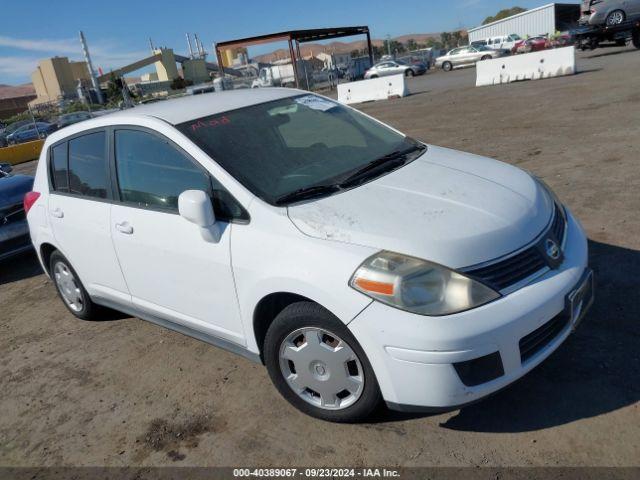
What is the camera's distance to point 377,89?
73.5 feet

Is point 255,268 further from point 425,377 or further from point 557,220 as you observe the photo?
point 557,220

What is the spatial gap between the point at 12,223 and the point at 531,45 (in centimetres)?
3635

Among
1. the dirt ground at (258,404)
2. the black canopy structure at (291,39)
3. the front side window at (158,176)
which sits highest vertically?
the black canopy structure at (291,39)

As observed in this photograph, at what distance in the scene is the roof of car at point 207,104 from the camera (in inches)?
135

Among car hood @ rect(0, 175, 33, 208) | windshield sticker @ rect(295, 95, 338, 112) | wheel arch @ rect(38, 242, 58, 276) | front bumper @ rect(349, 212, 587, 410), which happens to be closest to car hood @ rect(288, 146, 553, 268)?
front bumper @ rect(349, 212, 587, 410)

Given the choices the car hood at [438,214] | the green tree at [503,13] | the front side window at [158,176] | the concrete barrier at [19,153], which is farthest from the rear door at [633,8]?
the green tree at [503,13]

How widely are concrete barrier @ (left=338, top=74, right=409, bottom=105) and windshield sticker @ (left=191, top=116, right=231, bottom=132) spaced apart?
63.9ft

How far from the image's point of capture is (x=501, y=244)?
99.0 inches

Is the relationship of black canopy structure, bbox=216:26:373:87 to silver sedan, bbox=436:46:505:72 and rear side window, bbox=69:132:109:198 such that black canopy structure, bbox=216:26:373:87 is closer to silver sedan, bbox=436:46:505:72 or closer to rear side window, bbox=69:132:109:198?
silver sedan, bbox=436:46:505:72

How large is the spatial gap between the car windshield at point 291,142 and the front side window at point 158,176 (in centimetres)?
14

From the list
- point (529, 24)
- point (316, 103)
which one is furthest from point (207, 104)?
point (529, 24)

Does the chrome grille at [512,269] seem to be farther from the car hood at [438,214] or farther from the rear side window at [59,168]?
the rear side window at [59,168]

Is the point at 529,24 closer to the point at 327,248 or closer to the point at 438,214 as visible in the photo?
the point at 438,214

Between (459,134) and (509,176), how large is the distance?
7720 millimetres
